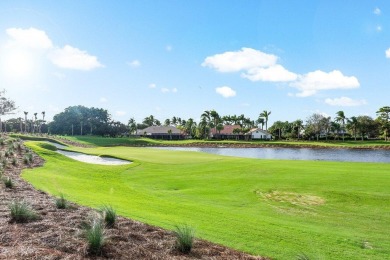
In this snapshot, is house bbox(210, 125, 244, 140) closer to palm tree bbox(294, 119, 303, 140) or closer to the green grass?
palm tree bbox(294, 119, 303, 140)

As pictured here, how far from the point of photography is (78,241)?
22.1 ft

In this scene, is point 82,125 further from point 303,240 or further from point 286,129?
point 303,240

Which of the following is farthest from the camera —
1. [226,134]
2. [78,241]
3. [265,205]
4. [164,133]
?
[164,133]

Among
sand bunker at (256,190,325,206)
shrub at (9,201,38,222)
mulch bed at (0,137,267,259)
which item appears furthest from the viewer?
sand bunker at (256,190,325,206)

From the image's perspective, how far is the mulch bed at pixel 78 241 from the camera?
20.2 ft

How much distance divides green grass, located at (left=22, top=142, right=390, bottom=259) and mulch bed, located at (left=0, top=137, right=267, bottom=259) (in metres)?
0.91

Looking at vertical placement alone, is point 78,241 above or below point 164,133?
below

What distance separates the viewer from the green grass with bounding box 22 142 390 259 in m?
8.39

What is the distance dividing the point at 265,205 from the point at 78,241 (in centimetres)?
914

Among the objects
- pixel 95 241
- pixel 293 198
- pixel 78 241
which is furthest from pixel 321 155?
pixel 95 241

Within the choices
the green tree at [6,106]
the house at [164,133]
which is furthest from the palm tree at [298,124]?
the green tree at [6,106]

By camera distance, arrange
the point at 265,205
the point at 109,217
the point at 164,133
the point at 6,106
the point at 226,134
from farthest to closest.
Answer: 1. the point at 164,133
2. the point at 226,134
3. the point at 6,106
4. the point at 265,205
5. the point at 109,217

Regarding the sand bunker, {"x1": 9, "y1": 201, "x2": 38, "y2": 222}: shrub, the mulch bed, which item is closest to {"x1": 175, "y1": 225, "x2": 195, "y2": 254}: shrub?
the mulch bed

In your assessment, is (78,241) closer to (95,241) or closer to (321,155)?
(95,241)
